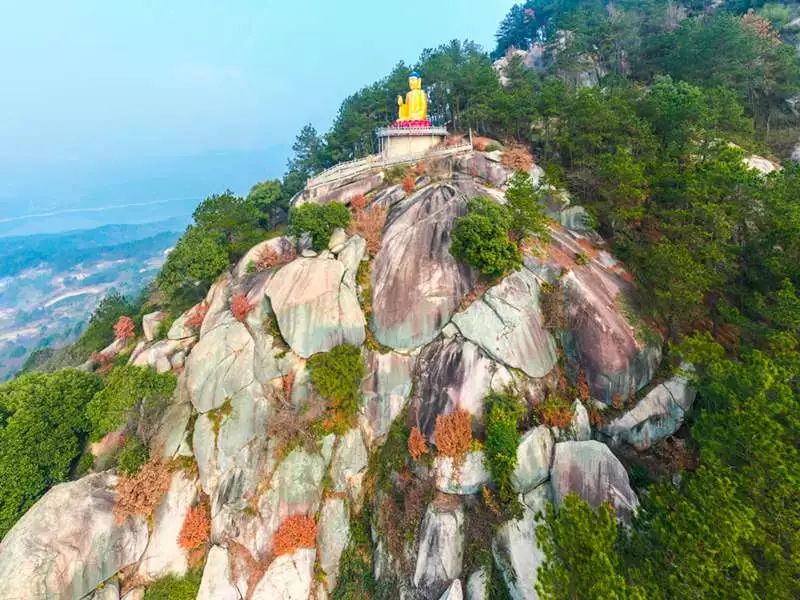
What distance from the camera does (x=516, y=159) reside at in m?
29.5

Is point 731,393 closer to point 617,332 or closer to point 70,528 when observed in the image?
point 617,332

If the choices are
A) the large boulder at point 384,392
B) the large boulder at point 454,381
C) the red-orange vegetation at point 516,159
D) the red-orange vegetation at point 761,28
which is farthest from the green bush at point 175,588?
the red-orange vegetation at point 761,28

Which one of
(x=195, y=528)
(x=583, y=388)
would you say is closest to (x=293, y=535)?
(x=195, y=528)

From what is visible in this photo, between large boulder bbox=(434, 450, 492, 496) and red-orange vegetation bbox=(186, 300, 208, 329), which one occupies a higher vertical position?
red-orange vegetation bbox=(186, 300, 208, 329)

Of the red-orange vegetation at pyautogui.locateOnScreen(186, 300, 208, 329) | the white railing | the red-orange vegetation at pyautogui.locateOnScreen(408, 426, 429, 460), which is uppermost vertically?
the white railing

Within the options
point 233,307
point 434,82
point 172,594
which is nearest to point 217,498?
point 172,594

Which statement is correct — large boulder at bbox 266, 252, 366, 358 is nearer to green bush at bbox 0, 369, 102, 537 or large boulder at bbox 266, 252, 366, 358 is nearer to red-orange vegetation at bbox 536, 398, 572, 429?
red-orange vegetation at bbox 536, 398, 572, 429

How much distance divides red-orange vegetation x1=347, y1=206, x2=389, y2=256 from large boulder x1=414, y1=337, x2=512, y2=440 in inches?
316

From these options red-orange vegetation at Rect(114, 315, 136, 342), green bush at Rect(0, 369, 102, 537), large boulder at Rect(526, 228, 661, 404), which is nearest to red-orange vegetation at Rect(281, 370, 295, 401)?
green bush at Rect(0, 369, 102, 537)

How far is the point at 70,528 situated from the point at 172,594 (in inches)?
214

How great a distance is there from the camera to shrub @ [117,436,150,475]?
18016 mm

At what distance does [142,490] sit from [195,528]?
315 cm

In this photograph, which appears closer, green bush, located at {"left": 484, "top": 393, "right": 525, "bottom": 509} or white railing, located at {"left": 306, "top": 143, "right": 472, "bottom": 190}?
green bush, located at {"left": 484, "top": 393, "right": 525, "bottom": 509}

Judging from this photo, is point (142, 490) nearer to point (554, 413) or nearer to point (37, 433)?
point (37, 433)
